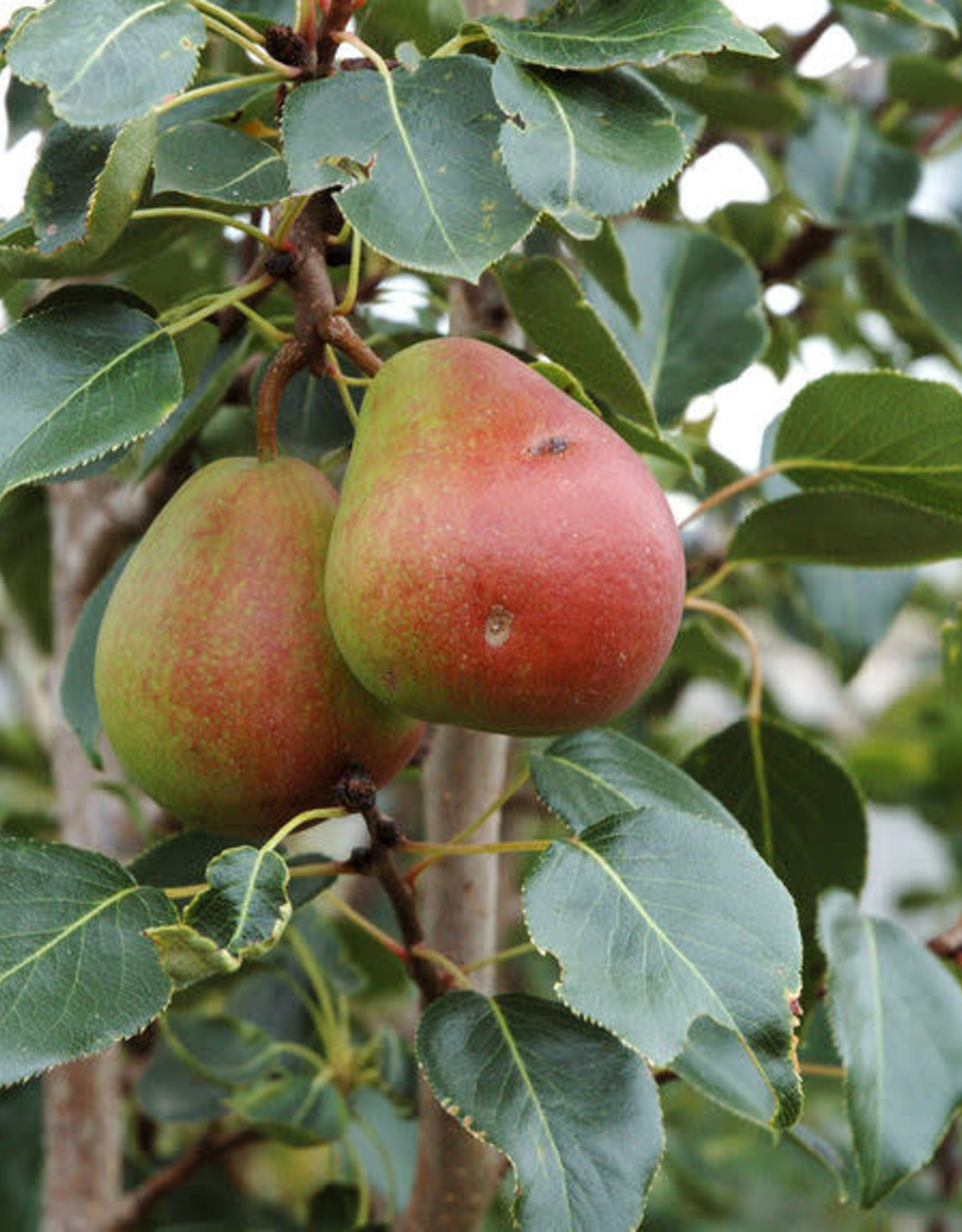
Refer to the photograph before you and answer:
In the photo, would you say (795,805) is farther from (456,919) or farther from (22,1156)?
(22,1156)

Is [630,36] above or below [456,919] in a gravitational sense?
above

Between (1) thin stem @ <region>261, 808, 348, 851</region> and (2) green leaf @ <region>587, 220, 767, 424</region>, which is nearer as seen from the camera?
(1) thin stem @ <region>261, 808, 348, 851</region>

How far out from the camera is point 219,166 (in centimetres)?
63

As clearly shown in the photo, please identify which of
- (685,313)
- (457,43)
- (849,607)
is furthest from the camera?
(849,607)

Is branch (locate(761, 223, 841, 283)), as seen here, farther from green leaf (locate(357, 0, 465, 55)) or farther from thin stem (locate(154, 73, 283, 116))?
thin stem (locate(154, 73, 283, 116))

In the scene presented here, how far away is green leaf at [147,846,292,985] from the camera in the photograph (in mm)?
545

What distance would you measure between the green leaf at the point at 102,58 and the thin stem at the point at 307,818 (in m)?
0.26

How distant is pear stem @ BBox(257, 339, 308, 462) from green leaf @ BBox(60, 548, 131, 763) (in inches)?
6.9

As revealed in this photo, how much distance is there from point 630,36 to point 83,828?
0.72 meters

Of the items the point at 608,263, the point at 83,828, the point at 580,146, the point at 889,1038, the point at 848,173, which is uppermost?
the point at 580,146

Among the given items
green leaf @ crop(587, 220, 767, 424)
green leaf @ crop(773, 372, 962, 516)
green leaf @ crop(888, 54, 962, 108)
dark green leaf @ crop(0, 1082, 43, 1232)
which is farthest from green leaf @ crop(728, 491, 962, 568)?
dark green leaf @ crop(0, 1082, 43, 1232)

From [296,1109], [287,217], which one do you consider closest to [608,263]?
[287,217]

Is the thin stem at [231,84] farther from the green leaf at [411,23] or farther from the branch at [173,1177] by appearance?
the branch at [173,1177]

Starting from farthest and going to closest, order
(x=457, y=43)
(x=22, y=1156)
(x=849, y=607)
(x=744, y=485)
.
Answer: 1. (x=22, y=1156)
2. (x=849, y=607)
3. (x=744, y=485)
4. (x=457, y=43)
